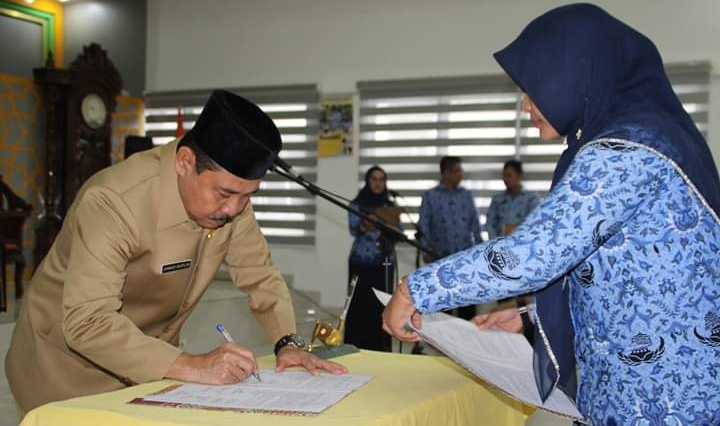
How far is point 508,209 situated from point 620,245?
546 cm

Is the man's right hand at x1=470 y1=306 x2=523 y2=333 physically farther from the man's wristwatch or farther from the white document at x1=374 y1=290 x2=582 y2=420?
the man's wristwatch

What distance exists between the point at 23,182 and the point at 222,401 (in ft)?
23.1

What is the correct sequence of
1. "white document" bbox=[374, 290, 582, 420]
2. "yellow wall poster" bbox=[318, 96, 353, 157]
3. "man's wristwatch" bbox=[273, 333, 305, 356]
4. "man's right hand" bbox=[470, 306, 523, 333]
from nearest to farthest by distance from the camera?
"white document" bbox=[374, 290, 582, 420], "man's right hand" bbox=[470, 306, 523, 333], "man's wristwatch" bbox=[273, 333, 305, 356], "yellow wall poster" bbox=[318, 96, 353, 157]

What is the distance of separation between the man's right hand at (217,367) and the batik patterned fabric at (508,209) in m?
4.82

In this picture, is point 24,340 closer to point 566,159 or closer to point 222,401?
point 222,401

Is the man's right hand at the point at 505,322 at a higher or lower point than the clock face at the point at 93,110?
lower

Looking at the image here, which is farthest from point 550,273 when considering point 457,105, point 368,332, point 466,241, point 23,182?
point 23,182

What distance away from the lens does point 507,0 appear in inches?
310

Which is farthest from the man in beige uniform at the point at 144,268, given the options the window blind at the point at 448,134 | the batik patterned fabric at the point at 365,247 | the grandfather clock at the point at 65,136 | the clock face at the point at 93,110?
the clock face at the point at 93,110

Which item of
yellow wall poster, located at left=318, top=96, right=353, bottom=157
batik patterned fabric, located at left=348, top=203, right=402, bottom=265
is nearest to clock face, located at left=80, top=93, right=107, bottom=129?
yellow wall poster, located at left=318, top=96, right=353, bottom=157

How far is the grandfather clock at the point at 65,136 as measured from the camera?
25.3 ft

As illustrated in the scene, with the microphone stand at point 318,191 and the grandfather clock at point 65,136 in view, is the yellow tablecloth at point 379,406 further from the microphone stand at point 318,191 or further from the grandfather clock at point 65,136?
the grandfather clock at point 65,136

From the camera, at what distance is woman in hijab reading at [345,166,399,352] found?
208 inches

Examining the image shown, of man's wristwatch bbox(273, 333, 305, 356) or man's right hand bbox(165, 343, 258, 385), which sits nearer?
man's right hand bbox(165, 343, 258, 385)
